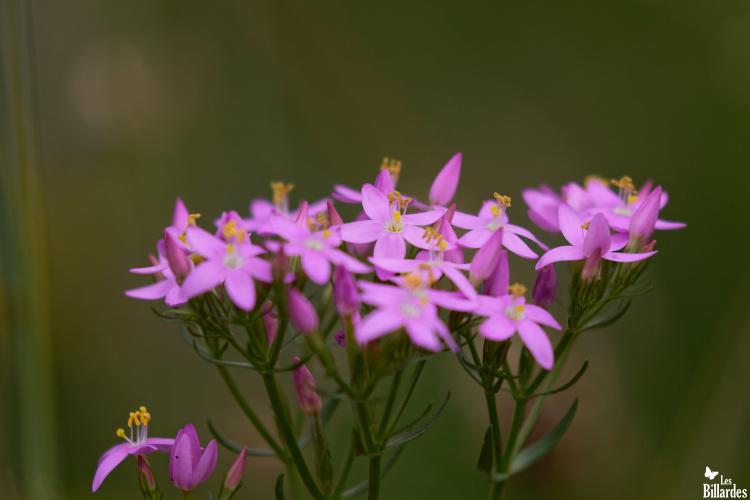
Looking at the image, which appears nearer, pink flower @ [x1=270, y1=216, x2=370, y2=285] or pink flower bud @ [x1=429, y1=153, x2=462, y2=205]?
pink flower @ [x1=270, y1=216, x2=370, y2=285]

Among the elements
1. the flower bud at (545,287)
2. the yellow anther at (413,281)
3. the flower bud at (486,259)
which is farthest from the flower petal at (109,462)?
the flower bud at (545,287)

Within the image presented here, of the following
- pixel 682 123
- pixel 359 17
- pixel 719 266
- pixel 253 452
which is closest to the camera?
pixel 253 452

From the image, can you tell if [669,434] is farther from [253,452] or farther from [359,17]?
[359,17]

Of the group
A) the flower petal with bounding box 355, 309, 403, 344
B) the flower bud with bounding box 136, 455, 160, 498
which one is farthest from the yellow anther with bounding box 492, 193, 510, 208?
the flower bud with bounding box 136, 455, 160, 498

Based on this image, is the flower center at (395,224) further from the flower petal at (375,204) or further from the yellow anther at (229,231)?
the yellow anther at (229,231)

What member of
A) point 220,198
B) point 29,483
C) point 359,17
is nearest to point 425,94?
point 359,17

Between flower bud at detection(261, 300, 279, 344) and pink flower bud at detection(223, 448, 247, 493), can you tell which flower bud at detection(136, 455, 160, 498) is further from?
flower bud at detection(261, 300, 279, 344)

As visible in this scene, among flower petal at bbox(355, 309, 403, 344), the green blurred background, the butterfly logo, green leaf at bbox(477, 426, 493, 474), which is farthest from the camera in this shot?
the green blurred background
